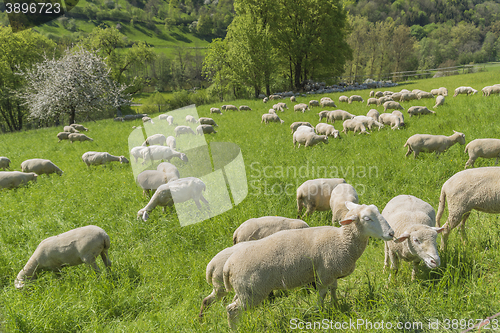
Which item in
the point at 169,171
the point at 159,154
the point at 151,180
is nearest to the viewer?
the point at 151,180

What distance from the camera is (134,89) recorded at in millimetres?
53344

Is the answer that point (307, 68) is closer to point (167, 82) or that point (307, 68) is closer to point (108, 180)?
point (108, 180)

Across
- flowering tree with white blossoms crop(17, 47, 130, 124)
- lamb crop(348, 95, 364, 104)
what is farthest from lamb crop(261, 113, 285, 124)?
flowering tree with white blossoms crop(17, 47, 130, 124)

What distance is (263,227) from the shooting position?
15.2 feet

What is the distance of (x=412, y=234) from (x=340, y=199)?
2.17 meters

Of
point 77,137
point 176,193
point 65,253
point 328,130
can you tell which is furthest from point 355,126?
point 77,137

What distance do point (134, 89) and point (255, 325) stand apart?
58340 millimetres

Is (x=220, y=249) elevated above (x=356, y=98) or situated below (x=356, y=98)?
below

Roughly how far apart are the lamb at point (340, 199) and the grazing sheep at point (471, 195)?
5.26 feet

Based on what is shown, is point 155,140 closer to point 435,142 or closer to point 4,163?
point 4,163

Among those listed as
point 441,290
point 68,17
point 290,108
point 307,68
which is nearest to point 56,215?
point 441,290

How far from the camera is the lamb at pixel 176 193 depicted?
6.38 m

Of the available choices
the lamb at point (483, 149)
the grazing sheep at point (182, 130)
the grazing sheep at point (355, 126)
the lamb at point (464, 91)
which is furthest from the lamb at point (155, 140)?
the lamb at point (464, 91)

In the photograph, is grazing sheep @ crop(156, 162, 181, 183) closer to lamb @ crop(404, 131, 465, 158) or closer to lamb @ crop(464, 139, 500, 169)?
lamb @ crop(404, 131, 465, 158)
